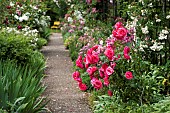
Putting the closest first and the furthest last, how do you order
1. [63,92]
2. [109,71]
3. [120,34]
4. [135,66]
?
1. [109,71]
2. [120,34]
3. [135,66]
4. [63,92]

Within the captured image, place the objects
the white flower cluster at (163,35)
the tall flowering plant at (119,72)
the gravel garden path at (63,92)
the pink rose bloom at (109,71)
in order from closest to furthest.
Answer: the pink rose bloom at (109,71), the tall flowering plant at (119,72), the gravel garden path at (63,92), the white flower cluster at (163,35)

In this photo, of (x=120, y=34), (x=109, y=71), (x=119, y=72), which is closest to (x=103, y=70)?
(x=109, y=71)

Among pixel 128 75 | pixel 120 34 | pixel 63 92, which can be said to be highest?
pixel 120 34

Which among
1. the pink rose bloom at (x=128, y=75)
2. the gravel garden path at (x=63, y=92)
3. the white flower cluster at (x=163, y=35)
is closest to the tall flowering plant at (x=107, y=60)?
the pink rose bloom at (x=128, y=75)

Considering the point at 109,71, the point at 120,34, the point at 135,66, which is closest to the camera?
the point at 109,71

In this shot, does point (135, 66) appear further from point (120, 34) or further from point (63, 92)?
point (63, 92)

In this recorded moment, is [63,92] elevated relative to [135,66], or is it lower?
lower

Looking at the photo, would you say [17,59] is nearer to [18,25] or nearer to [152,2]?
[152,2]

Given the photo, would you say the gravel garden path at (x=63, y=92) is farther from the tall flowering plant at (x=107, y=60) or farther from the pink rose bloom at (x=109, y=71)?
the pink rose bloom at (x=109, y=71)

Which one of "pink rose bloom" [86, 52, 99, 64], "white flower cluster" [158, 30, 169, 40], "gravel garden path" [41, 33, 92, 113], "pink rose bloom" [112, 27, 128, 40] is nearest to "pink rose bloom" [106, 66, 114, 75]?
"pink rose bloom" [86, 52, 99, 64]

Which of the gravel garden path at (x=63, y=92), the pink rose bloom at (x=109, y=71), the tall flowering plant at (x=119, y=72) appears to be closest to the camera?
the pink rose bloom at (x=109, y=71)

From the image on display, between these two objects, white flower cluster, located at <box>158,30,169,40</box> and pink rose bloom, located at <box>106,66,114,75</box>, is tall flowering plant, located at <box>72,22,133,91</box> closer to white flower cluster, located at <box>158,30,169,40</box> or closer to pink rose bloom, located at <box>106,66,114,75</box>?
pink rose bloom, located at <box>106,66,114,75</box>

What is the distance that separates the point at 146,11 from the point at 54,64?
16.3 ft

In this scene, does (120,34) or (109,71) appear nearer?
(109,71)
